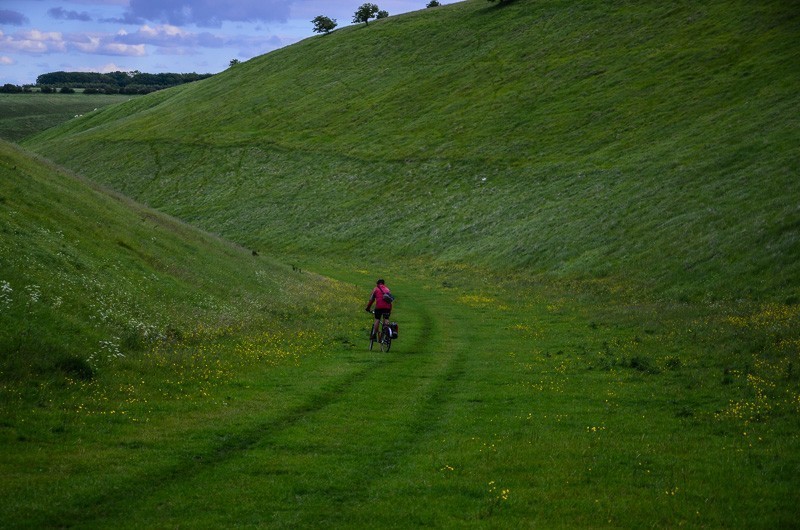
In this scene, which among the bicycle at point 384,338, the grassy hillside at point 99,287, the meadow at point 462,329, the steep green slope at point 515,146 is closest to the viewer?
the meadow at point 462,329

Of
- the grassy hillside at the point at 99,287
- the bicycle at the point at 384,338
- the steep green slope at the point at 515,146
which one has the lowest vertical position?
the bicycle at the point at 384,338

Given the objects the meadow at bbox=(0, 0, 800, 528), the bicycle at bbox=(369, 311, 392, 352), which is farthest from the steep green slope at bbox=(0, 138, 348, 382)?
the bicycle at bbox=(369, 311, 392, 352)

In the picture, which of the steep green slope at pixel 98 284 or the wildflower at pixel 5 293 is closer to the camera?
the steep green slope at pixel 98 284

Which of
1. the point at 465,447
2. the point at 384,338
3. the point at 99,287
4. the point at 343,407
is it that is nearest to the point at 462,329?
the point at 384,338

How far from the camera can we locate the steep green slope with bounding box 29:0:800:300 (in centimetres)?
4997

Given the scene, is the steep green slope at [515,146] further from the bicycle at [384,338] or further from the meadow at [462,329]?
the bicycle at [384,338]

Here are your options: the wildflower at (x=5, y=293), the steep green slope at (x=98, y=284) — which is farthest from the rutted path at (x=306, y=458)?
the wildflower at (x=5, y=293)

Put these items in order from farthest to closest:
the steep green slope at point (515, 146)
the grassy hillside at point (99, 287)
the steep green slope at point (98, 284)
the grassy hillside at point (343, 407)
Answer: the steep green slope at point (515, 146)
the steep green slope at point (98, 284)
the grassy hillside at point (99, 287)
the grassy hillside at point (343, 407)

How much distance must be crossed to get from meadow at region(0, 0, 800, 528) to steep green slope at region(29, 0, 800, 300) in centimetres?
47

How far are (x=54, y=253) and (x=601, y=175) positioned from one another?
5748cm

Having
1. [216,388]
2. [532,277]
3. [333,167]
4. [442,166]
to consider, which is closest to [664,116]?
[442,166]

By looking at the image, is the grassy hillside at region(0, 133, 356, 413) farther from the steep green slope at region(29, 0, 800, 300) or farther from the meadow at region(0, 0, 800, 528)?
the steep green slope at region(29, 0, 800, 300)

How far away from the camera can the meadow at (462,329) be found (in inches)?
508

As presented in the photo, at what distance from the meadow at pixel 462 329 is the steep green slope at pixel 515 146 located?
1.54ft
